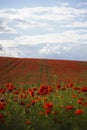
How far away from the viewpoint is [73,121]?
273 inches

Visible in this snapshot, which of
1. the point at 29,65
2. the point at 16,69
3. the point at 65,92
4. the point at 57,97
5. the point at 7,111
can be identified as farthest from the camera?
the point at 29,65

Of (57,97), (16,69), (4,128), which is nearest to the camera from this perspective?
(4,128)

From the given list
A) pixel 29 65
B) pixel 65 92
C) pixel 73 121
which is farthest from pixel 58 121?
pixel 29 65

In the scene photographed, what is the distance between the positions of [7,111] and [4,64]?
2907 centimetres

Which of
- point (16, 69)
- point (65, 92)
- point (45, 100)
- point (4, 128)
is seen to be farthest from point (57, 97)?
point (16, 69)

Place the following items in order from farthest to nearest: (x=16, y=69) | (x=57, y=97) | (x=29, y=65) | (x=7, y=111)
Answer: (x=29, y=65), (x=16, y=69), (x=57, y=97), (x=7, y=111)

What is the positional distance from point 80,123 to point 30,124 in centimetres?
92

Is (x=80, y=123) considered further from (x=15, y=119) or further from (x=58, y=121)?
(x=15, y=119)

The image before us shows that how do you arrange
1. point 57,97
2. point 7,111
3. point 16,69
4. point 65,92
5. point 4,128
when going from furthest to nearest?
1. point 16,69
2. point 65,92
3. point 57,97
4. point 7,111
5. point 4,128

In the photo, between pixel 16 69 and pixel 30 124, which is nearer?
pixel 30 124

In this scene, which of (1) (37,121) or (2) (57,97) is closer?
(1) (37,121)

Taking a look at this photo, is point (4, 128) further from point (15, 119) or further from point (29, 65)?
point (29, 65)

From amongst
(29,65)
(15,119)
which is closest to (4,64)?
(29,65)

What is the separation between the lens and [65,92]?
30.9 ft
